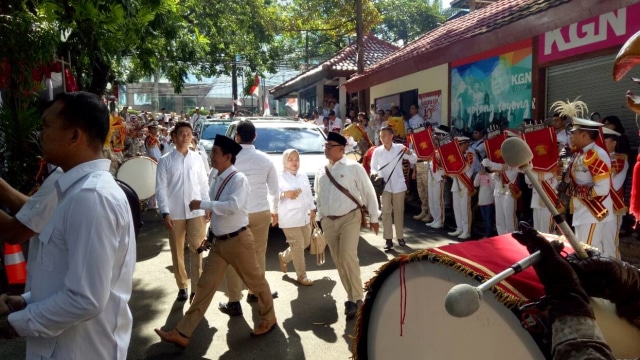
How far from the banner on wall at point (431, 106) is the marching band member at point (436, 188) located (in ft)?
10.2

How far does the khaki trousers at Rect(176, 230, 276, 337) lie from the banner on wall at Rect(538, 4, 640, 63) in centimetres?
608

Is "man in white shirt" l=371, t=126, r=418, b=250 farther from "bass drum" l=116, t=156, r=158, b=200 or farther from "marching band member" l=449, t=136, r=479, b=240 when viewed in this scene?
"bass drum" l=116, t=156, r=158, b=200

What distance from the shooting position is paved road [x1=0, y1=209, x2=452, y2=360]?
14.0 feet

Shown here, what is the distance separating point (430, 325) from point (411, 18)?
39676 millimetres

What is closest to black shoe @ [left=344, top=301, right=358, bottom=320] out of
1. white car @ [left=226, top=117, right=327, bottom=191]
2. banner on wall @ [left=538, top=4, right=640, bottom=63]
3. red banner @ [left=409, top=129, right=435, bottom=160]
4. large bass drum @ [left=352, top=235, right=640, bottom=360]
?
large bass drum @ [left=352, top=235, right=640, bottom=360]

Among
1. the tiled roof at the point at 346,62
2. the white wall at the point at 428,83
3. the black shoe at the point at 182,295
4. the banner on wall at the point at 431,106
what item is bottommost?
→ the black shoe at the point at 182,295

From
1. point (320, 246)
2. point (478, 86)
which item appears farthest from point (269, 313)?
point (478, 86)

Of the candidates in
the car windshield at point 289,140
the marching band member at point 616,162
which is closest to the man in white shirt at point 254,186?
the car windshield at point 289,140

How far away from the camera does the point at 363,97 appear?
1811cm

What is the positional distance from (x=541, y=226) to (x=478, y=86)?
4913 millimetres

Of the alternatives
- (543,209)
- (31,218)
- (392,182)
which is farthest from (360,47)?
(31,218)

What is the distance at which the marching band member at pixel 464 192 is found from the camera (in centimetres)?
865

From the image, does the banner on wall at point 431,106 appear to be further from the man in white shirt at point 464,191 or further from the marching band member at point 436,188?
the man in white shirt at point 464,191

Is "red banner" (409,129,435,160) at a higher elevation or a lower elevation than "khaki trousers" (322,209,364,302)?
higher
